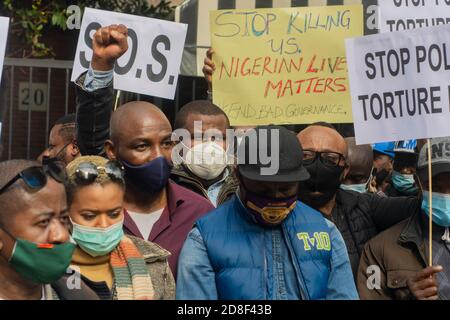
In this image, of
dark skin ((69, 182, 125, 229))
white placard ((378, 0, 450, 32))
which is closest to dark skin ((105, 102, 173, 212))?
dark skin ((69, 182, 125, 229))

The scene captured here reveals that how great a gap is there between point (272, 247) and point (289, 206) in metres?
0.19

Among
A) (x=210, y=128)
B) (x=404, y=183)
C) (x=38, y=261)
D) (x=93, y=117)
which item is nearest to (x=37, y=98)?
(x=210, y=128)

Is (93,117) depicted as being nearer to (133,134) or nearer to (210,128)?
(133,134)

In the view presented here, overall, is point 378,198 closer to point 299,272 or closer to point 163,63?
point 299,272

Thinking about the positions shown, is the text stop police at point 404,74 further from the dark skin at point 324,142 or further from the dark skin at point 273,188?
the dark skin at point 273,188

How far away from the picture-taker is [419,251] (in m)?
4.87

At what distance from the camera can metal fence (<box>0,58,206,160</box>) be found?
8.49m

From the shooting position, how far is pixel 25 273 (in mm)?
3709

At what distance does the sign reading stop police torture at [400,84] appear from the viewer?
16.7 ft

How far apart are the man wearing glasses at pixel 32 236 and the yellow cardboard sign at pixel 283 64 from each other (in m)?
2.68

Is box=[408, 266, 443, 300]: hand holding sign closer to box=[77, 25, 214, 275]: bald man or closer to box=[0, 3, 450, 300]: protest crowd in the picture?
box=[0, 3, 450, 300]: protest crowd

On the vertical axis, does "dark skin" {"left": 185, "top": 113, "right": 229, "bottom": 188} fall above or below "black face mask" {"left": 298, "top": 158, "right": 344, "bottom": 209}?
above

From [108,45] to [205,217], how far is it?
1.11 m

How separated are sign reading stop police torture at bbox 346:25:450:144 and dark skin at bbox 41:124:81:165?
1.76 meters
